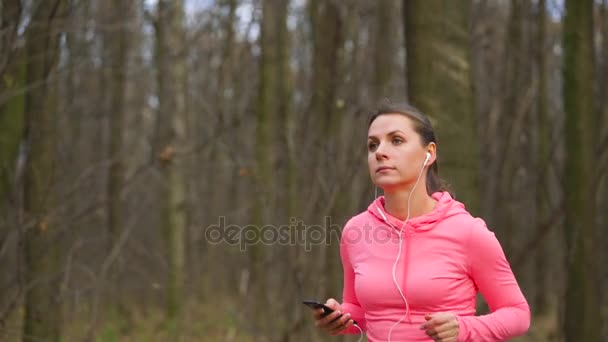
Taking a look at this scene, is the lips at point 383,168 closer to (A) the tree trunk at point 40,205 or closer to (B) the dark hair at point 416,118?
(B) the dark hair at point 416,118

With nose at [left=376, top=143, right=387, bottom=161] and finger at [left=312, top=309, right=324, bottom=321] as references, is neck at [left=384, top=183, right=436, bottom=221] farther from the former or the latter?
finger at [left=312, top=309, right=324, bottom=321]

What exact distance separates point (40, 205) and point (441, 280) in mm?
3466

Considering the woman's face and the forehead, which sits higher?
Answer: the forehead

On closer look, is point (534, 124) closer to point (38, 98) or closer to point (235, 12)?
point (235, 12)

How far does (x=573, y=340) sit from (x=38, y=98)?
4582mm

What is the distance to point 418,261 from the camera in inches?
99.3

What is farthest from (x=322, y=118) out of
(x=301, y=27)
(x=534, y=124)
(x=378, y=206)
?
(x=301, y=27)

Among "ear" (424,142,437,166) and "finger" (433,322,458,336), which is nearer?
"finger" (433,322,458,336)

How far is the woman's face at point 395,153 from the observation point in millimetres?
2615

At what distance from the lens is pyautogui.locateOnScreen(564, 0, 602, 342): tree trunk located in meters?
6.47

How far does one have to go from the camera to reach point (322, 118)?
294 inches

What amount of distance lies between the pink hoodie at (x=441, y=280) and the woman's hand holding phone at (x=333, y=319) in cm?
8

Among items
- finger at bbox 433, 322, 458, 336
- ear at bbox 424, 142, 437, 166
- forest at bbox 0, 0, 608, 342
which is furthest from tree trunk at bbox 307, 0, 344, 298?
finger at bbox 433, 322, 458, 336

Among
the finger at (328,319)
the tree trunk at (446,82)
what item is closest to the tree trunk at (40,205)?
the tree trunk at (446,82)
